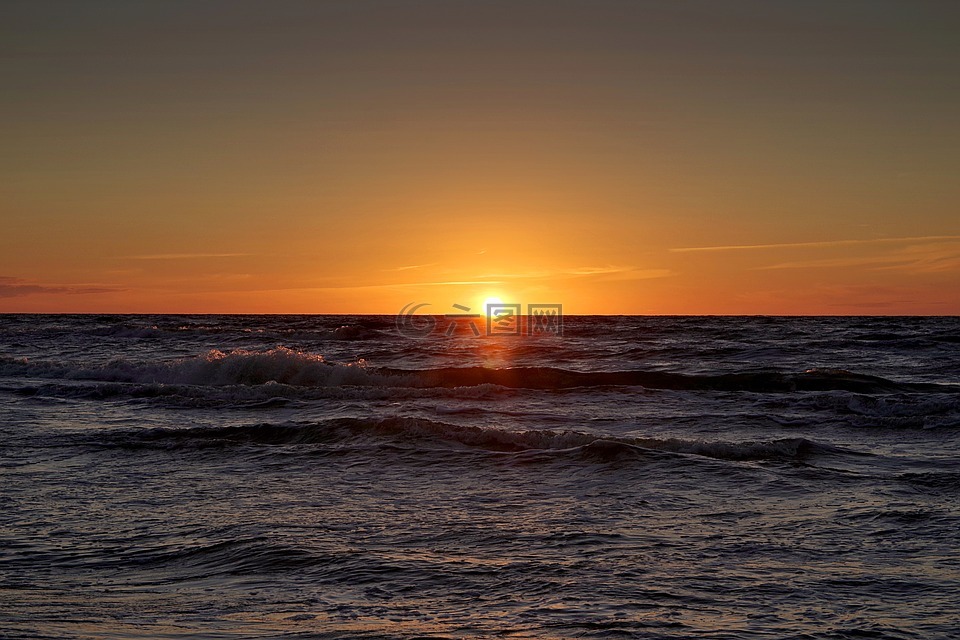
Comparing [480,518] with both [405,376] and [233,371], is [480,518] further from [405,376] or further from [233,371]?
[233,371]

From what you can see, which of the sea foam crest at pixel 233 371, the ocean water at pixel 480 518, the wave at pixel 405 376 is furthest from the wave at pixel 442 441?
the sea foam crest at pixel 233 371

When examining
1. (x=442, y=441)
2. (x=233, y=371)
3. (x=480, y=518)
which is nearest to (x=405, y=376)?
(x=233, y=371)

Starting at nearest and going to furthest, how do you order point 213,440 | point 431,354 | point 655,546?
point 655,546
point 213,440
point 431,354

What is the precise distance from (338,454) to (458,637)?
→ 24.3ft

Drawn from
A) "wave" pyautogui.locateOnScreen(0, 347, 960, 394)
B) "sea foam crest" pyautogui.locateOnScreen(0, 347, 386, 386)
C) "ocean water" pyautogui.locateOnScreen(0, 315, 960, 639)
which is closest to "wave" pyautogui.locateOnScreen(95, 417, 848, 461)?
"ocean water" pyautogui.locateOnScreen(0, 315, 960, 639)

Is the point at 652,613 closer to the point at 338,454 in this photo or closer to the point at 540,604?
the point at 540,604

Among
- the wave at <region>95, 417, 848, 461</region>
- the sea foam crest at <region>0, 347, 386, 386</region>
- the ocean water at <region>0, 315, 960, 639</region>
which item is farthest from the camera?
the sea foam crest at <region>0, 347, 386, 386</region>

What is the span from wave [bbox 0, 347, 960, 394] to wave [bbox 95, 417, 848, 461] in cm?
946

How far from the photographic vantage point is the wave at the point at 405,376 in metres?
23.6

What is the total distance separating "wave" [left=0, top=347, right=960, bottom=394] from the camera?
23.6m

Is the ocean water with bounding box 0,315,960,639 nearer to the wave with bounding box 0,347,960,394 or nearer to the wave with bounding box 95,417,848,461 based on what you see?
the wave with bounding box 95,417,848,461

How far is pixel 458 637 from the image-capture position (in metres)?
5.27

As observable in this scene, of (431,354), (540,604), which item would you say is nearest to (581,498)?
(540,604)

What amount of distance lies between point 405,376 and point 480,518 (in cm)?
1803
